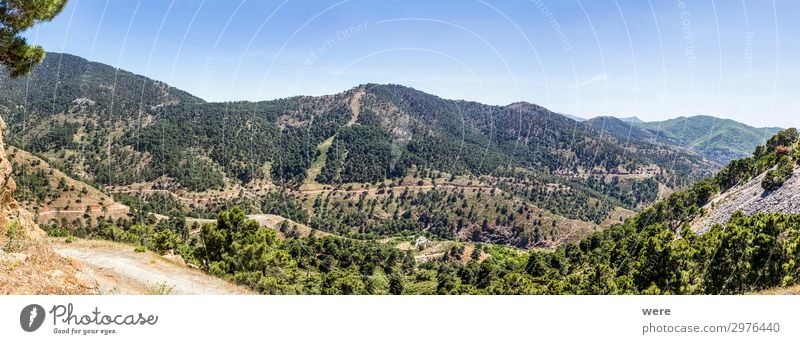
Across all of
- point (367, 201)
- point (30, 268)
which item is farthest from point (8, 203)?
point (367, 201)

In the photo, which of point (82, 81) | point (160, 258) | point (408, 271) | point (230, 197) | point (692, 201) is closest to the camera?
point (160, 258)

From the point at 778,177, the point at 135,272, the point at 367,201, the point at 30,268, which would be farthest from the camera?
the point at 367,201

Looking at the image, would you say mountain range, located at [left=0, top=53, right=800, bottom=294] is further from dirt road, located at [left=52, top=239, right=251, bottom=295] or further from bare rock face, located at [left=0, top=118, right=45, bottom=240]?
dirt road, located at [left=52, top=239, right=251, bottom=295]

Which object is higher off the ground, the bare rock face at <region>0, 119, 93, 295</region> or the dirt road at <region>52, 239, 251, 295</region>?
the bare rock face at <region>0, 119, 93, 295</region>

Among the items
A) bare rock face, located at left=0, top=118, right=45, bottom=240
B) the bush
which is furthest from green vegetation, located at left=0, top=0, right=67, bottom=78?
the bush

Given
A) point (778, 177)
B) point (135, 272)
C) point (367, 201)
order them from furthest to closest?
point (367, 201), point (778, 177), point (135, 272)

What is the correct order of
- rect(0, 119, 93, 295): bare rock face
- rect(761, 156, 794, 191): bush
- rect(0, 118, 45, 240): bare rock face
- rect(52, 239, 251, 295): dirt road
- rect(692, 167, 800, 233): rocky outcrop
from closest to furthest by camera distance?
rect(0, 119, 93, 295): bare rock face, rect(52, 239, 251, 295): dirt road, rect(0, 118, 45, 240): bare rock face, rect(692, 167, 800, 233): rocky outcrop, rect(761, 156, 794, 191): bush

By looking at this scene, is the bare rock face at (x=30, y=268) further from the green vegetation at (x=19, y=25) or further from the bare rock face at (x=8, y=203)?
the green vegetation at (x=19, y=25)

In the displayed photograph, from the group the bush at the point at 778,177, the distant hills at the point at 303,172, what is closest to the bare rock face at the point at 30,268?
the bush at the point at 778,177

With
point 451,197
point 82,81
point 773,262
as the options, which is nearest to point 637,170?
point 451,197

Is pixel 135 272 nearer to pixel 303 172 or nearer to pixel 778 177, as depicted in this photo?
pixel 778 177
